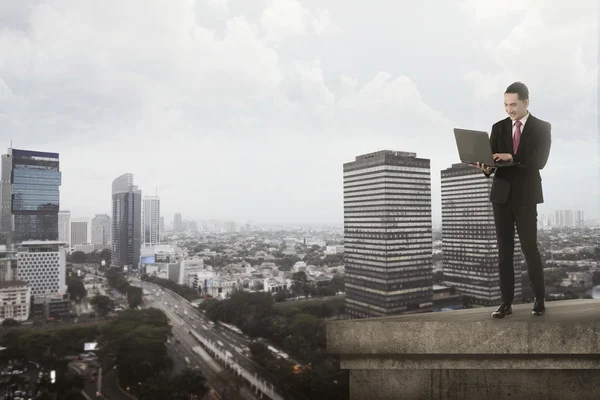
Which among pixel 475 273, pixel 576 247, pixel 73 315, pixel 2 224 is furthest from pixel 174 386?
pixel 576 247

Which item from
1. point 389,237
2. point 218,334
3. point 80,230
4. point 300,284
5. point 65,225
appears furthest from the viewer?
point 80,230

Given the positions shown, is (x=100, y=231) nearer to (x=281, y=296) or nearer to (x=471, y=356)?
(x=281, y=296)

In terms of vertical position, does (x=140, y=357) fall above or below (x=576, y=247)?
below

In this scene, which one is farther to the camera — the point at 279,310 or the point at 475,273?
the point at 475,273

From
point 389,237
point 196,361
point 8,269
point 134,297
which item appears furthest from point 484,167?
point 8,269

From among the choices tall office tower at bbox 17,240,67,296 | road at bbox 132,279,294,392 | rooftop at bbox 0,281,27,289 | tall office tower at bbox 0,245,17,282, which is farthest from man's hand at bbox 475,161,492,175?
tall office tower at bbox 0,245,17,282

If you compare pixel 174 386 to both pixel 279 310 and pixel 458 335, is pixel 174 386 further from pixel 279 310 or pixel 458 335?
pixel 458 335
